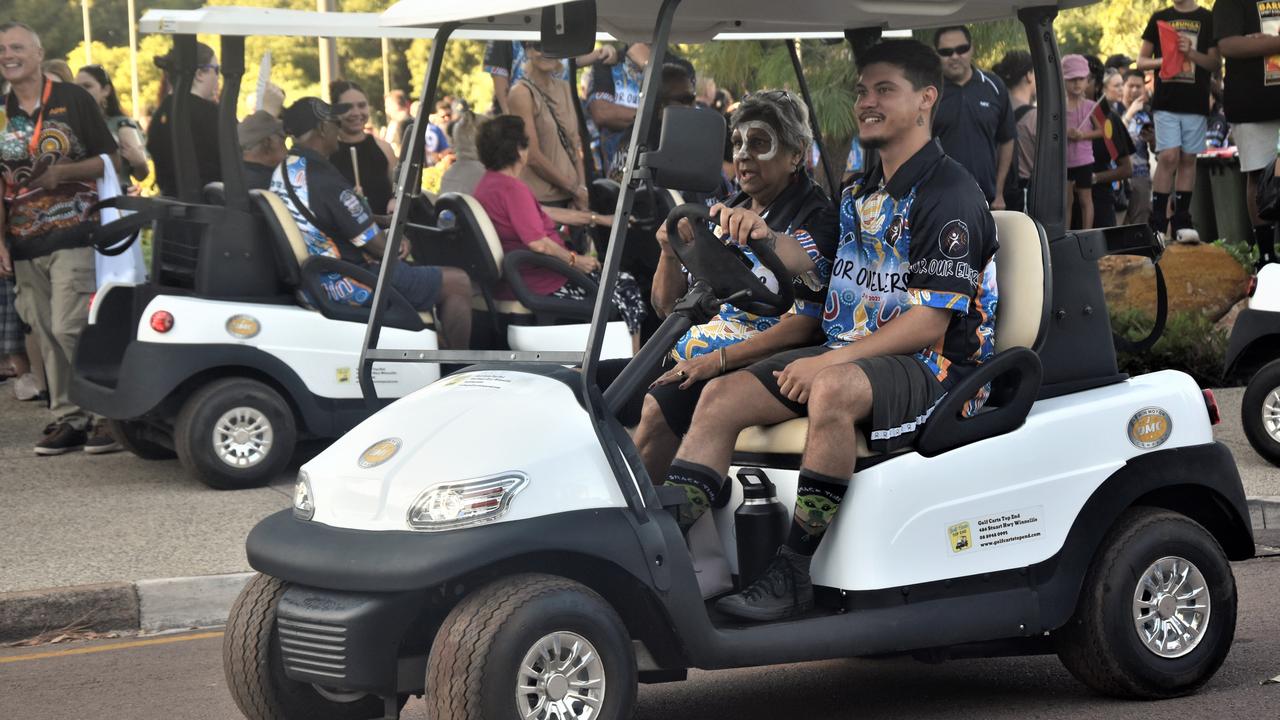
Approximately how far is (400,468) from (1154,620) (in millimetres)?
2088

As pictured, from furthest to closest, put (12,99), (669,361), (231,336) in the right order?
(12,99) → (231,336) → (669,361)

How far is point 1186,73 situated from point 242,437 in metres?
7.10

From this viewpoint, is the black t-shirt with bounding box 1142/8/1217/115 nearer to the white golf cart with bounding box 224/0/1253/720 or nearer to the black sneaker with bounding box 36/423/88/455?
the white golf cart with bounding box 224/0/1253/720

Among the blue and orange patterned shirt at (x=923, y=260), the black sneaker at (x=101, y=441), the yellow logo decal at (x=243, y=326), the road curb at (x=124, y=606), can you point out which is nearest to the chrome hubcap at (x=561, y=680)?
the blue and orange patterned shirt at (x=923, y=260)

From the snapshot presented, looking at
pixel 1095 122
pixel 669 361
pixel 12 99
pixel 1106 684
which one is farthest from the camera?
pixel 1095 122

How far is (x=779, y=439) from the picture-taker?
438cm

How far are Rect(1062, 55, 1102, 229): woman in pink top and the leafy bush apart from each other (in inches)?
98.3

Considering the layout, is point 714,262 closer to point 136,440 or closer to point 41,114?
point 136,440

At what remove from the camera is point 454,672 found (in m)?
3.58

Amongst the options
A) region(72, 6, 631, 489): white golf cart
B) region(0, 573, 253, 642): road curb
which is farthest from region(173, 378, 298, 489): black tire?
region(0, 573, 253, 642): road curb

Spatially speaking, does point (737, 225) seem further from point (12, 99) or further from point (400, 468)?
point (12, 99)

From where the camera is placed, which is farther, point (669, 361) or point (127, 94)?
point (127, 94)

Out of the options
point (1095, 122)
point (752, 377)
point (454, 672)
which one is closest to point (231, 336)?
point (752, 377)

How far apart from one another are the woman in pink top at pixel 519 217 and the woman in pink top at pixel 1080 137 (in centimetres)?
537
